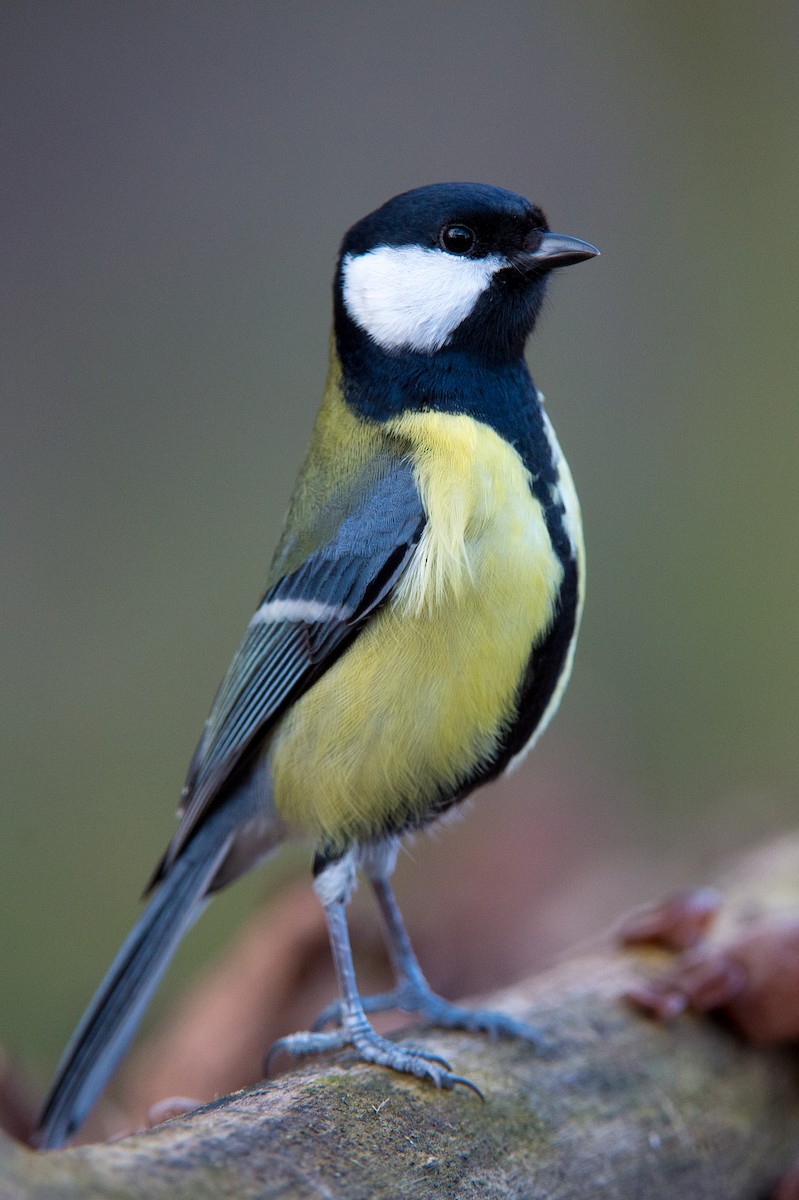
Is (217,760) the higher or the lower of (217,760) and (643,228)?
the lower

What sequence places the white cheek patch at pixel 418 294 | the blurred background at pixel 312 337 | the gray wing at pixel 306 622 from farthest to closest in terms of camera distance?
the blurred background at pixel 312 337 → the white cheek patch at pixel 418 294 → the gray wing at pixel 306 622

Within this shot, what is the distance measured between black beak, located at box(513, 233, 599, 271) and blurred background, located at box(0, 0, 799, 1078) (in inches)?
87.3

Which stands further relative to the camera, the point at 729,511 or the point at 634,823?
the point at 729,511

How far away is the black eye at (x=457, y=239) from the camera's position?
1736 mm

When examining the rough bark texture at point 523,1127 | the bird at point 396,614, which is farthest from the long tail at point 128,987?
the rough bark texture at point 523,1127

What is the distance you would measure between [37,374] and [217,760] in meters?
3.09

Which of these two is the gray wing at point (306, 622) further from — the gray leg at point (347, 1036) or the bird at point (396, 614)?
the gray leg at point (347, 1036)

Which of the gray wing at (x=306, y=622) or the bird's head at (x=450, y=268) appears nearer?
the gray wing at (x=306, y=622)

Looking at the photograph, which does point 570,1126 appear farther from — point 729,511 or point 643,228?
point 643,228

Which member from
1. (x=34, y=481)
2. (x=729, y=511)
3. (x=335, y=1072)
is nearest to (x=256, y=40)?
(x=34, y=481)

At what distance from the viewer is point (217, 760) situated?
1.76 m

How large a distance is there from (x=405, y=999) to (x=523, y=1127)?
405mm

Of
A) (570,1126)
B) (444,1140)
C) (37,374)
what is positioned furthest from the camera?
(37,374)

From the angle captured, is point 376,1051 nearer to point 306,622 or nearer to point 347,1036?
point 347,1036
